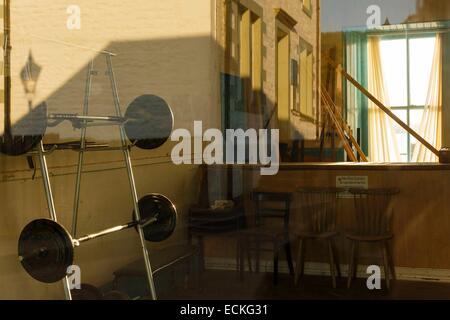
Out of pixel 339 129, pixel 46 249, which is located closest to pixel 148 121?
pixel 46 249

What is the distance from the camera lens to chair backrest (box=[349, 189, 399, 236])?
3746 millimetres

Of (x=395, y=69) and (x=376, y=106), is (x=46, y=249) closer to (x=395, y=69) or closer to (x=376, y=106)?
(x=376, y=106)

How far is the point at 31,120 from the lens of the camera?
6.79ft

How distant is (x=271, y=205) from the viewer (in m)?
3.95

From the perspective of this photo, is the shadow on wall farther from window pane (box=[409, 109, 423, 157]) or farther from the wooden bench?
window pane (box=[409, 109, 423, 157])

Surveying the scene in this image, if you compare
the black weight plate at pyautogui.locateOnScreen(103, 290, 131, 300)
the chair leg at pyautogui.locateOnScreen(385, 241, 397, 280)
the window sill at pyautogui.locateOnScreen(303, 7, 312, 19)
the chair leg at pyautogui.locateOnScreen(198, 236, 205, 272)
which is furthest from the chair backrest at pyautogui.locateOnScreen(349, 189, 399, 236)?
the black weight plate at pyautogui.locateOnScreen(103, 290, 131, 300)

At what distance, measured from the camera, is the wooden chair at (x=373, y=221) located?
146 inches

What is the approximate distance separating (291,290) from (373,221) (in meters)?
0.72

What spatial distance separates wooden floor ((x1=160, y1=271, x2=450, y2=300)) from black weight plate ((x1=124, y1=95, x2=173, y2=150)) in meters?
0.84

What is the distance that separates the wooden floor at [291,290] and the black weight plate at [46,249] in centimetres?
112

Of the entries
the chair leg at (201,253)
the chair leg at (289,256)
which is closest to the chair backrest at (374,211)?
the chair leg at (289,256)
